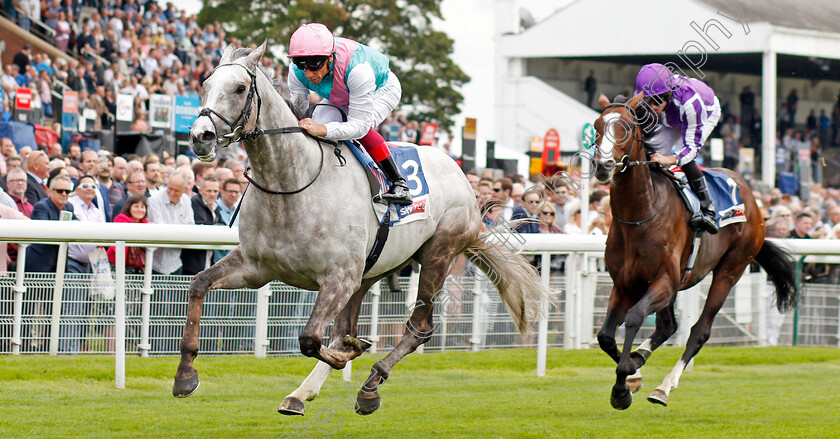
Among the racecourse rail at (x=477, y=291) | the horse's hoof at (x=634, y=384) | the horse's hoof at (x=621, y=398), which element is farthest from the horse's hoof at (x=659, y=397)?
the racecourse rail at (x=477, y=291)

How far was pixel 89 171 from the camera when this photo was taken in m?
9.00

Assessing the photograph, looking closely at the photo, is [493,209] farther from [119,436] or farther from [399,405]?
[119,436]

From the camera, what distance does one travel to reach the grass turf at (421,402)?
5.50 metres

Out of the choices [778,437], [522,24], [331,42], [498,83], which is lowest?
[778,437]

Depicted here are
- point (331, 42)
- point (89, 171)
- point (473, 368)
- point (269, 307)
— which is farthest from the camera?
point (89, 171)

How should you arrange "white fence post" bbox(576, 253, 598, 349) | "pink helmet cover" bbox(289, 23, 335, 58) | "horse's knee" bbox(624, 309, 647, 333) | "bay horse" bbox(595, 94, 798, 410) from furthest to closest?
"white fence post" bbox(576, 253, 598, 349) < "horse's knee" bbox(624, 309, 647, 333) < "bay horse" bbox(595, 94, 798, 410) < "pink helmet cover" bbox(289, 23, 335, 58)

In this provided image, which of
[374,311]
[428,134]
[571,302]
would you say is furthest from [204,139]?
[428,134]

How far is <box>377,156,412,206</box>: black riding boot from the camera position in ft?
17.3

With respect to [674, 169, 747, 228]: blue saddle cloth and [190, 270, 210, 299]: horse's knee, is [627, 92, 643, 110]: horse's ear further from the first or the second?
[190, 270, 210, 299]: horse's knee

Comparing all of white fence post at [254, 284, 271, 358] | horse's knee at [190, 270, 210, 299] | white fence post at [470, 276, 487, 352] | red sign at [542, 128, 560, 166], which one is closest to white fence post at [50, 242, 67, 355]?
white fence post at [254, 284, 271, 358]

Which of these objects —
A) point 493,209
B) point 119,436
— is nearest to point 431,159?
point 493,209

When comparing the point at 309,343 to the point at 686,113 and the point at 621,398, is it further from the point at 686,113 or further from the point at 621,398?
the point at 686,113

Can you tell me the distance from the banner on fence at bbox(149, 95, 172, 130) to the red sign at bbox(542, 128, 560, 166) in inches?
176

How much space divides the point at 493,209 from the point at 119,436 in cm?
293
